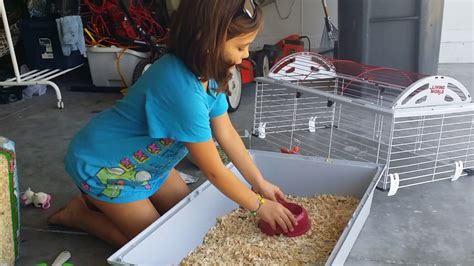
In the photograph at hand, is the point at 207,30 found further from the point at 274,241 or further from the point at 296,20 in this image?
the point at 296,20

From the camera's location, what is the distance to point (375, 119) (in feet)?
6.54

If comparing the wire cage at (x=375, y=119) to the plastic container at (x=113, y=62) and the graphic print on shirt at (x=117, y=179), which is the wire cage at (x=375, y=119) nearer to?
the graphic print on shirt at (x=117, y=179)

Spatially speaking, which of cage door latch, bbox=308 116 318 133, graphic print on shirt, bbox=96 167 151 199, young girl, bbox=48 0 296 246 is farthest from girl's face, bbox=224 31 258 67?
cage door latch, bbox=308 116 318 133

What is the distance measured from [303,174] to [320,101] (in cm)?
114

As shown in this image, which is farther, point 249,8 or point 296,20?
point 296,20

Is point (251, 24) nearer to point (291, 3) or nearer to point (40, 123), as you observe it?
point (40, 123)

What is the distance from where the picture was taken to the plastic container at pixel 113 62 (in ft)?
9.00

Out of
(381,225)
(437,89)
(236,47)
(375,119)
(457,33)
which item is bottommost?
(381,225)

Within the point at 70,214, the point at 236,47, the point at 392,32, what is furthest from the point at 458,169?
the point at 392,32

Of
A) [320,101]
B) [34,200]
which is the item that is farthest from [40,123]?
[320,101]

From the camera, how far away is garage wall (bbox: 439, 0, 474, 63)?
3482 mm

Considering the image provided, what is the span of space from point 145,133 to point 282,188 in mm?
568

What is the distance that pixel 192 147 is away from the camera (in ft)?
3.37

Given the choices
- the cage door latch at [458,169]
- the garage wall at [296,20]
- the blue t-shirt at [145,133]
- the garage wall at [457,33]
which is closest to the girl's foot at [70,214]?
the blue t-shirt at [145,133]
